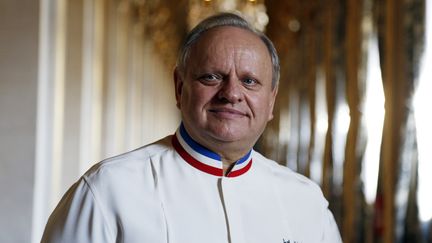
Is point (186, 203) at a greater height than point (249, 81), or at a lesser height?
lesser

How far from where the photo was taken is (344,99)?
11281mm

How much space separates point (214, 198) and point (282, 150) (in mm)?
20862

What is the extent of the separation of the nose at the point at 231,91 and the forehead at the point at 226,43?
152 mm

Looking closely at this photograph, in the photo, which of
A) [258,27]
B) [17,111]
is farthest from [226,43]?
[258,27]

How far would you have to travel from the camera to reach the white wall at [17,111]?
533cm

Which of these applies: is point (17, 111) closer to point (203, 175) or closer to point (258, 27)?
point (203, 175)

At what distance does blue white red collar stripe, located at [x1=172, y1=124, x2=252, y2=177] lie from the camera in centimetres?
327

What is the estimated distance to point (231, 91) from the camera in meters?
3.07

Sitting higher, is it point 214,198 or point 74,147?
point 214,198

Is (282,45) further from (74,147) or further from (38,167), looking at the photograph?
(38,167)

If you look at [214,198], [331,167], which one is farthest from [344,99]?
[214,198]

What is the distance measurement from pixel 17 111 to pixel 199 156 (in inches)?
101

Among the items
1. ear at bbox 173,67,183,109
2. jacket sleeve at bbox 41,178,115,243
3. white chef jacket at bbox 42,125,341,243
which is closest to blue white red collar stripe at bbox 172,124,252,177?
white chef jacket at bbox 42,125,341,243

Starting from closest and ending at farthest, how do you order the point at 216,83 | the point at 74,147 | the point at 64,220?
the point at 64,220 < the point at 216,83 < the point at 74,147
